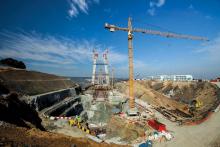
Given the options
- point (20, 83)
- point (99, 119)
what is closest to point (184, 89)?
point (99, 119)

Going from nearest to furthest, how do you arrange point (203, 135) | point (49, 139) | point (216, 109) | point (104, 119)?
point (49, 139), point (203, 135), point (216, 109), point (104, 119)

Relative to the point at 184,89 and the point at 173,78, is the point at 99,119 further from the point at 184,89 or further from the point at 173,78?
the point at 173,78

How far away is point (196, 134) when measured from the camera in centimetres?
2234

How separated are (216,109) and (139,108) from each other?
16.6 m

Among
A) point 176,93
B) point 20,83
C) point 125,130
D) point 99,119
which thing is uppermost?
point 20,83

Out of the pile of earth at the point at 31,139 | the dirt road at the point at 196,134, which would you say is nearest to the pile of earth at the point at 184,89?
the dirt road at the point at 196,134

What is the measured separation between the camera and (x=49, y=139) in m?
11.2

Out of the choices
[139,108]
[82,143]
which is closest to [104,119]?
[139,108]

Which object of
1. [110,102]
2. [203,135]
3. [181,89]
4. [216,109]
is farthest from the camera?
[181,89]

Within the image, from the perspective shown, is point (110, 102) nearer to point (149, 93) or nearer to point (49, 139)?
point (149, 93)

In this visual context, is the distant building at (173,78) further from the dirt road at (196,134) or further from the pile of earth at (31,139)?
the pile of earth at (31,139)

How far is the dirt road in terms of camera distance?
66.2ft

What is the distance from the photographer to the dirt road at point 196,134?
2017 cm

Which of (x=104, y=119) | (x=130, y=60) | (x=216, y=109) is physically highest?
(x=130, y=60)
